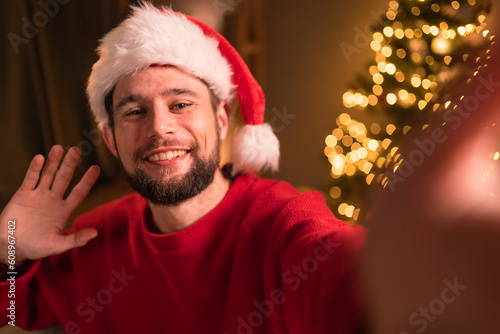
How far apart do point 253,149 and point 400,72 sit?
923mm

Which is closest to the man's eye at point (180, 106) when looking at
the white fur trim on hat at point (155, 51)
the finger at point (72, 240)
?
the white fur trim on hat at point (155, 51)

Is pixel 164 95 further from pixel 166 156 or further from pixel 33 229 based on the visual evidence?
pixel 33 229

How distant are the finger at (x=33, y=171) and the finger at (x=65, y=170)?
6 cm

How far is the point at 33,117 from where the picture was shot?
1.62 meters

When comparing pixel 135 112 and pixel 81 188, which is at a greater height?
pixel 135 112

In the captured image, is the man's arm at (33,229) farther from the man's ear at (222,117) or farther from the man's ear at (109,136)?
the man's ear at (222,117)

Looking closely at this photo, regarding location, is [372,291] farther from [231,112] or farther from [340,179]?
[340,179]

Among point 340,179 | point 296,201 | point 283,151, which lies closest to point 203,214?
point 296,201

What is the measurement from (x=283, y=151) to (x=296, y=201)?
216 centimetres

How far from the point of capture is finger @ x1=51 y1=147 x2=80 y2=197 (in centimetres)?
120

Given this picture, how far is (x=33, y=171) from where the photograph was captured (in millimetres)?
1176

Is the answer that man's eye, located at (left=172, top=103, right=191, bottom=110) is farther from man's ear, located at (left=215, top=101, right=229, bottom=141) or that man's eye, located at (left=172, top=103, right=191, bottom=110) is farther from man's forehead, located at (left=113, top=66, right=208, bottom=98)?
man's ear, located at (left=215, top=101, right=229, bottom=141)

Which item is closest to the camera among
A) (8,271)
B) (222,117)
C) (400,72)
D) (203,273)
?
(203,273)

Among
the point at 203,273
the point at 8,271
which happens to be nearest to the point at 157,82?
the point at 203,273
